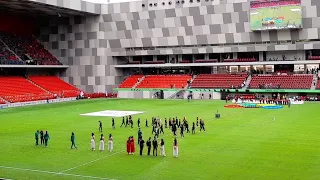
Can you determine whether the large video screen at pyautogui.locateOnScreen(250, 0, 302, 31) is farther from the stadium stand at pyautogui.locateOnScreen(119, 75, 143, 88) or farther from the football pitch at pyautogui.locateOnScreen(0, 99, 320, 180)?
the football pitch at pyautogui.locateOnScreen(0, 99, 320, 180)

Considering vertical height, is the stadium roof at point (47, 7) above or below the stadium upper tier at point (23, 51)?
above

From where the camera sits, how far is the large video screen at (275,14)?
62069 mm

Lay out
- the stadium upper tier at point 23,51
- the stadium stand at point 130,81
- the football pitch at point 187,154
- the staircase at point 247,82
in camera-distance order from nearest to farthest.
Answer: the football pitch at point 187,154, the staircase at point 247,82, the stadium upper tier at point 23,51, the stadium stand at point 130,81

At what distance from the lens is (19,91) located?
63.4m

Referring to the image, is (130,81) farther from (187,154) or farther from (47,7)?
(187,154)

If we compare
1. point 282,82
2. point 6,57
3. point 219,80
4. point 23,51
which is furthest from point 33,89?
point 282,82

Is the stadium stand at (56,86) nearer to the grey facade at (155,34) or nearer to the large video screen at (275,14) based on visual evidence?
the grey facade at (155,34)

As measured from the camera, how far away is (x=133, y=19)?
242 feet

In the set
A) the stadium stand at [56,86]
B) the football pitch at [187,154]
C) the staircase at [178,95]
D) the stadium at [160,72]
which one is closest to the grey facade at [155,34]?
the stadium at [160,72]

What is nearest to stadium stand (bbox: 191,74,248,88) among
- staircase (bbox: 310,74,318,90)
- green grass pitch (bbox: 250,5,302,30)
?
green grass pitch (bbox: 250,5,302,30)

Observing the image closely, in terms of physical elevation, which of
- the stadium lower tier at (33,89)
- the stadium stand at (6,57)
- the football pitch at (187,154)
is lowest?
the football pitch at (187,154)

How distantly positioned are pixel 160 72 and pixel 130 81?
6.69 metres

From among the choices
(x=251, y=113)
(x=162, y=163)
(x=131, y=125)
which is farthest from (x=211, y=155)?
(x=251, y=113)

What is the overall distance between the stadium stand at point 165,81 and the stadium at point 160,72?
0.22 metres
